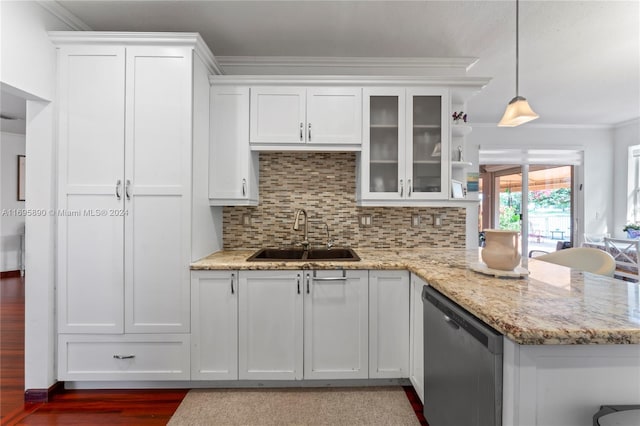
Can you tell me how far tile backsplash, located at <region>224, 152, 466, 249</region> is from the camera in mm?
2709

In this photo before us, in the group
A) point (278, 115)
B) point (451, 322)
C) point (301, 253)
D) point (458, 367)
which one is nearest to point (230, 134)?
point (278, 115)

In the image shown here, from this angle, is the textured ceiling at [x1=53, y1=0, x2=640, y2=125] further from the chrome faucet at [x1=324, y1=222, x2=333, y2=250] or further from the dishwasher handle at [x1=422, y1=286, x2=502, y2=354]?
the dishwasher handle at [x1=422, y1=286, x2=502, y2=354]

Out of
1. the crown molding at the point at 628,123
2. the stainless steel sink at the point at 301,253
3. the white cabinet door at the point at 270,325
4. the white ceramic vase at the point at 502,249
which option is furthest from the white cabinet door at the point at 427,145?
the crown molding at the point at 628,123

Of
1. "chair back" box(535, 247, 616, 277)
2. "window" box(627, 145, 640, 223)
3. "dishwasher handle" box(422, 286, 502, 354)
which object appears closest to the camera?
"dishwasher handle" box(422, 286, 502, 354)

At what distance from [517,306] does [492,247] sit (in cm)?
48

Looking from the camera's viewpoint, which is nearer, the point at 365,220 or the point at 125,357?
the point at 125,357

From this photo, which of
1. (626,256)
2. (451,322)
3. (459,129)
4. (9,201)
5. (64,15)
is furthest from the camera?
(9,201)

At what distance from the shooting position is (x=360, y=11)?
209 cm

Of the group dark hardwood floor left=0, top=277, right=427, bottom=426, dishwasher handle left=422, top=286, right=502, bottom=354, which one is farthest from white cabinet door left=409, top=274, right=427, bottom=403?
dishwasher handle left=422, top=286, right=502, bottom=354

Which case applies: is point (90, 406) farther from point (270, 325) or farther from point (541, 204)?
point (541, 204)

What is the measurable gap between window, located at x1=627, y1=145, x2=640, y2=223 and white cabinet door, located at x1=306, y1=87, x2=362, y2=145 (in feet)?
17.3

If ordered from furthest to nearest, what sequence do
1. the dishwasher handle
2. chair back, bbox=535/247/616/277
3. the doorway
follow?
the doorway → chair back, bbox=535/247/616/277 → the dishwasher handle

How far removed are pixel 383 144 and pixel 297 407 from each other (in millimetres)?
1989

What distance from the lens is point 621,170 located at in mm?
4949
